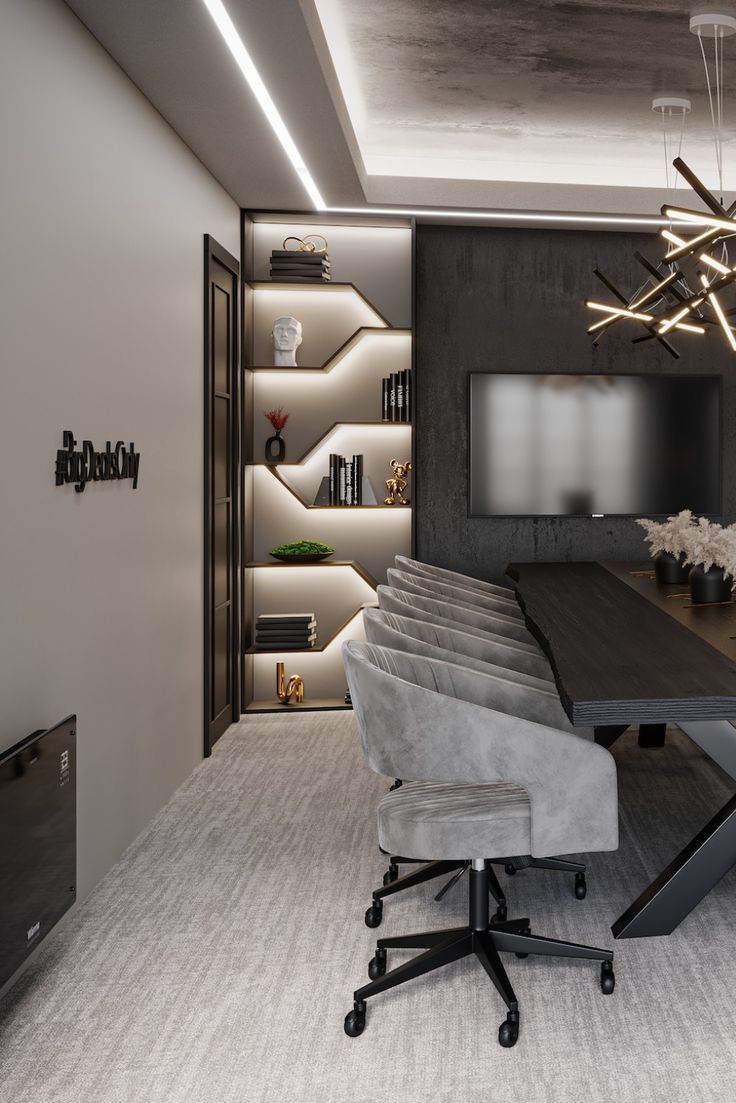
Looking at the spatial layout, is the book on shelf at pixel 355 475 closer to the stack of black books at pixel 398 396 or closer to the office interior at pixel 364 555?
the office interior at pixel 364 555

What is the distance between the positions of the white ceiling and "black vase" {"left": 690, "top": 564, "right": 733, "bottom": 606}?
217cm

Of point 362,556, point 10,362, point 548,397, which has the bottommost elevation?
point 362,556

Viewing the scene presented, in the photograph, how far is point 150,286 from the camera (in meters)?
3.67

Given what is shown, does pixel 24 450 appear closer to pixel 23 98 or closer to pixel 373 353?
pixel 23 98

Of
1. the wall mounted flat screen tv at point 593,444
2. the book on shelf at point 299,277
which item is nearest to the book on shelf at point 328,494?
the wall mounted flat screen tv at point 593,444

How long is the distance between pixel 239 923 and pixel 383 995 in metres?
0.58

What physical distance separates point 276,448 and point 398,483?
755 millimetres

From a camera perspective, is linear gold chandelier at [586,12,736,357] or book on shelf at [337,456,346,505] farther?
book on shelf at [337,456,346,505]

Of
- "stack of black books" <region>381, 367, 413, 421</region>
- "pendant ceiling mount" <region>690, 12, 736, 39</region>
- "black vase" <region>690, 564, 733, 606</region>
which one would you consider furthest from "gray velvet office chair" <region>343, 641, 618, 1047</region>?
"stack of black books" <region>381, 367, 413, 421</region>

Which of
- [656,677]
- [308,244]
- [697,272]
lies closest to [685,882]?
[656,677]

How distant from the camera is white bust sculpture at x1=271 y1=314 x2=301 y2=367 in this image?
539 centimetres

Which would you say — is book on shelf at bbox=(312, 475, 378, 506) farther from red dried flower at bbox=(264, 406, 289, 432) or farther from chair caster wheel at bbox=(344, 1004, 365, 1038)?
chair caster wheel at bbox=(344, 1004, 365, 1038)

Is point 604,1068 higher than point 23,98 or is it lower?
lower

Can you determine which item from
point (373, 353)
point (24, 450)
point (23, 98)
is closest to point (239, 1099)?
point (24, 450)
